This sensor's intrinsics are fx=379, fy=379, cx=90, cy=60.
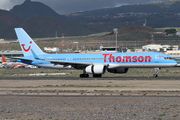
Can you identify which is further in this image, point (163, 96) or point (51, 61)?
point (51, 61)

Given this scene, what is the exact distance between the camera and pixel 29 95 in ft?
101

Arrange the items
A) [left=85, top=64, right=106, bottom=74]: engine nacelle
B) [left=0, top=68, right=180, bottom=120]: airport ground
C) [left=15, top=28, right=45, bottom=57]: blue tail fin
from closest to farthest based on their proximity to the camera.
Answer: [left=0, top=68, right=180, bottom=120]: airport ground, [left=85, top=64, right=106, bottom=74]: engine nacelle, [left=15, top=28, right=45, bottom=57]: blue tail fin

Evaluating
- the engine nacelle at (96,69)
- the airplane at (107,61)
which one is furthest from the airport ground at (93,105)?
the engine nacelle at (96,69)

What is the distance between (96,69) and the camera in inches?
2060

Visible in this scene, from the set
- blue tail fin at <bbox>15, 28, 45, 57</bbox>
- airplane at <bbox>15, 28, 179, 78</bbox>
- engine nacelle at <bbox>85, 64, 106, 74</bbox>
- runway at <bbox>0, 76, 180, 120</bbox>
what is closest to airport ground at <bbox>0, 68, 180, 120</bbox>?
runway at <bbox>0, 76, 180, 120</bbox>

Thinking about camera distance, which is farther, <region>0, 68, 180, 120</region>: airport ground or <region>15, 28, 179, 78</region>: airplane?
<region>15, 28, 179, 78</region>: airplane

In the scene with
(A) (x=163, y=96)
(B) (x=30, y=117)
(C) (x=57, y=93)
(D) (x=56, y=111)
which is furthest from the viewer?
(C) (x=57, y=93)

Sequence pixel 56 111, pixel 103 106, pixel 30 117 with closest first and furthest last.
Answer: pixel 30 117 < pixel 56 111 < pixel 103 106

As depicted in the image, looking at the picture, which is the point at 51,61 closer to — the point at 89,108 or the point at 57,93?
the point at 57,93

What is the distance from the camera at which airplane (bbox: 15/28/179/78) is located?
51500 mm

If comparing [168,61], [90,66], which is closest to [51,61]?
[90,66]

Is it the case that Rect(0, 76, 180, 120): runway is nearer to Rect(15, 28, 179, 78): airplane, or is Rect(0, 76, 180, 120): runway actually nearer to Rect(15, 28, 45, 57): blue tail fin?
Rect(15, 28, 179, 78): airplane

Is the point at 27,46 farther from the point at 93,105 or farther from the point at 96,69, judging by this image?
the point at 93,105

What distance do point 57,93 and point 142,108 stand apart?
10.6 meters
